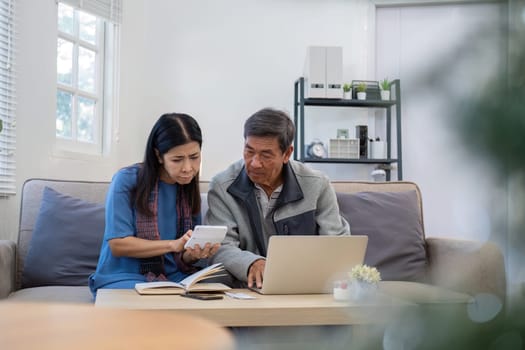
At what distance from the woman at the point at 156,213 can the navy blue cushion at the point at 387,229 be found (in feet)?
2.42

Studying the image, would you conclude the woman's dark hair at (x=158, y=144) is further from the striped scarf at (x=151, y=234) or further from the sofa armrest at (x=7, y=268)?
the sofa armrest at (x=7, y=268)

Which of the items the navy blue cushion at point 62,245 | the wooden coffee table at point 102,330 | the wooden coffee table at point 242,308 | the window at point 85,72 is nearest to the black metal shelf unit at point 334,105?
the window at point 85,72

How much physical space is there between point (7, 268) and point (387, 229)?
1.57 meters

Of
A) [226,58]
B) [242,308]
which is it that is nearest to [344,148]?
[226,58]

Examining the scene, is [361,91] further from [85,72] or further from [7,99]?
[7,99]

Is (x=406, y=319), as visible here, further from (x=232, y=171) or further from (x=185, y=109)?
(x=185, y=109)

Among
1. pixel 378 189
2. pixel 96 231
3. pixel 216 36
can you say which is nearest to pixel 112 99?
pixel 216 36

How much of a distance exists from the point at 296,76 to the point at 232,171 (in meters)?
2.65

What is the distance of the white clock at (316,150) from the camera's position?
471cm

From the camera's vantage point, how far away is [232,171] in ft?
8.12

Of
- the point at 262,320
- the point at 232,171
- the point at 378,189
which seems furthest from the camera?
the point at 378,189

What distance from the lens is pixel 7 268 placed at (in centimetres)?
236

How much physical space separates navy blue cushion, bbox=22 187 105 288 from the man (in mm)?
514

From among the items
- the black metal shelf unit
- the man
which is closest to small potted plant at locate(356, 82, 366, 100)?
the black metal shelf unit
